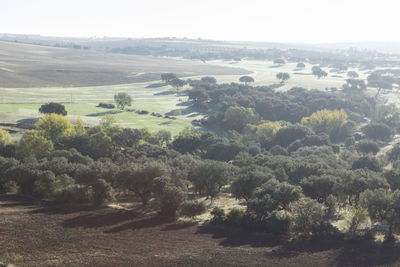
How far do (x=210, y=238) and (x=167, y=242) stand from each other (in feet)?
19.4

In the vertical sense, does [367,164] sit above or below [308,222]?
below

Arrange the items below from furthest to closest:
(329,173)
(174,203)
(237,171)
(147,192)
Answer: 1. (237,171)
2. (329,173)
3. (147,192)
4. (174,203)

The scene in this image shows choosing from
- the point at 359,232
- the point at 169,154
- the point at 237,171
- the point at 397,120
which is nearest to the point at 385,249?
the point at 359,232

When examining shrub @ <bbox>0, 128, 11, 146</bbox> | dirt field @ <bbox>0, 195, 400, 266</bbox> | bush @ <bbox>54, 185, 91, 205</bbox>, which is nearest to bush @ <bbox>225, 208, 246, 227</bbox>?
dirt field @ <bbox>0, 195, 400, 266</bbox>

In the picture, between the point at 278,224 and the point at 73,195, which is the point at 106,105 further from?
the point at 278,224

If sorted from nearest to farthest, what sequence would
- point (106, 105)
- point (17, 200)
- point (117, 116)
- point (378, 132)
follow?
point (17, 200)
point (378, 132)
point (117, 116)
point (106, 105)

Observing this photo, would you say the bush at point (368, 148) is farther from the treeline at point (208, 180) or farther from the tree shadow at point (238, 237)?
the tree shadow at point (238, 237)

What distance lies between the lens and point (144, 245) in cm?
4759

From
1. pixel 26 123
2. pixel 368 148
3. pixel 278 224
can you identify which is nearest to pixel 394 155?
pixel 368 148

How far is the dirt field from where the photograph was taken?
141 ft

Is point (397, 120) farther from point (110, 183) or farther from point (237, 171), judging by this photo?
point (110, 183)

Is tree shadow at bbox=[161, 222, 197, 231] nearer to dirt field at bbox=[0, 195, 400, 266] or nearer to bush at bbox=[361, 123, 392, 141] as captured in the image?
dirt field at bbox=[0, 195, 400, 266]

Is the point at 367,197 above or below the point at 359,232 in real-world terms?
above

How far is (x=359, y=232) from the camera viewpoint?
54219 millimetres
